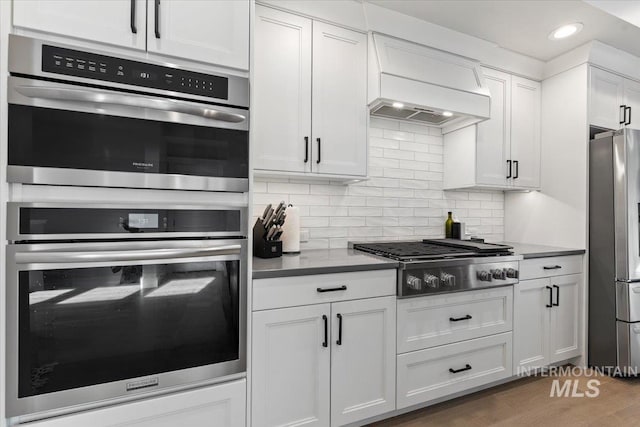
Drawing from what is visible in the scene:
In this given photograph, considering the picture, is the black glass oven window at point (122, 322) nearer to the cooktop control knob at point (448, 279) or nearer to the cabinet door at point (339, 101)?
the cabinet door at point (339, 101)

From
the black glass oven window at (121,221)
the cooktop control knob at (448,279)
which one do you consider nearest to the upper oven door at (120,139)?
the black glass oven window at (121,221)

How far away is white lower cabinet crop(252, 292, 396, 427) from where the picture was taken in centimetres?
159

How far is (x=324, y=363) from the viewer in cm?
171

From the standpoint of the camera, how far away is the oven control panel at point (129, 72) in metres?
1.21

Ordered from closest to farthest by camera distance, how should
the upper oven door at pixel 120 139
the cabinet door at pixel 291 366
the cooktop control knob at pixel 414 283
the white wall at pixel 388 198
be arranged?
the upper oven door at pixel 120 139, the cabinet door at pixel 291 366, the cooktop control knob at pixel 414 283, the white wall at pixel 388 198

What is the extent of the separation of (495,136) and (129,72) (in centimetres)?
257

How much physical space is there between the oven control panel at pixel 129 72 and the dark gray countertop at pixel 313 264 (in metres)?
0.80

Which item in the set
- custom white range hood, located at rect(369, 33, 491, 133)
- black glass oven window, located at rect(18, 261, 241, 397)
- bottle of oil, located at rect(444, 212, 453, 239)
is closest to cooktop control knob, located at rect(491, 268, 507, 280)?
bottle of oil, located at rect(444, 212, 453, 239)

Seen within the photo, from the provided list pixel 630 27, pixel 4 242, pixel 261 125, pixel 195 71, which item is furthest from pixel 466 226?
pixel 4 242

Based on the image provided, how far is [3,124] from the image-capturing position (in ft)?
3.76

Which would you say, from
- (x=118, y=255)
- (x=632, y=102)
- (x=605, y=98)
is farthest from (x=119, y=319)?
(x=632, y=102)

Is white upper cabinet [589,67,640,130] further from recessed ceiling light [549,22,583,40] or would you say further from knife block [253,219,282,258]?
knife block [253,219,282,258]

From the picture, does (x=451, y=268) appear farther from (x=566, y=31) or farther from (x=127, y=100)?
(x=566, y=31)

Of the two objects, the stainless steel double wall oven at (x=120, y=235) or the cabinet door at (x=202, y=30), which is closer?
the stainless steel double wall oven at (x=120, y=235)
